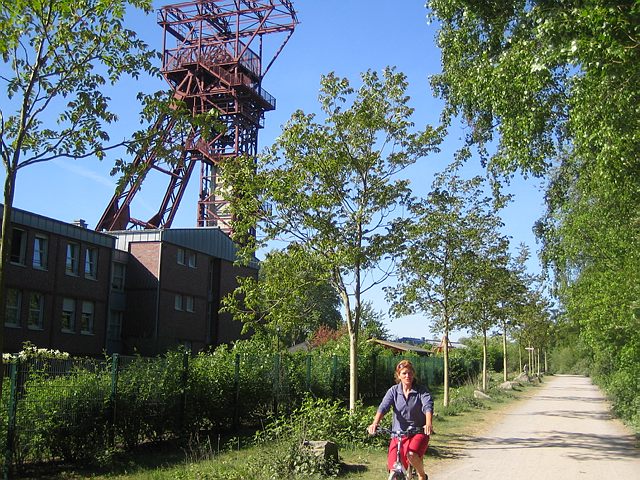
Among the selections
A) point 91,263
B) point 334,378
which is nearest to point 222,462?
point 334,378

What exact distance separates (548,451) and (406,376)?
7.09 metres

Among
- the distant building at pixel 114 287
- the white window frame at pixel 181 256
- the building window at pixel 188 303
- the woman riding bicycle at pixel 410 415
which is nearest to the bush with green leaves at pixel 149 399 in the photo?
the woman riding bicycle at pixel 410 415

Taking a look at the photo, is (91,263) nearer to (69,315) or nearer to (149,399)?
(69,315)

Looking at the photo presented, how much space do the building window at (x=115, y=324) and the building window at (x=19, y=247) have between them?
8.04 metres

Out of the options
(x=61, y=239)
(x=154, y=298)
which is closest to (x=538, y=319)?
(x=154, y=298)

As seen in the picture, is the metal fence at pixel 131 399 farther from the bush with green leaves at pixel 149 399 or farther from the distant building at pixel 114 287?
the distant building at pixel 114 287

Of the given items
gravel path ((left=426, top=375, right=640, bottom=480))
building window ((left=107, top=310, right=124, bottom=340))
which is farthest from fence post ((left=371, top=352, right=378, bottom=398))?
building window ((left=107, top=310, right=124, bottom=340))

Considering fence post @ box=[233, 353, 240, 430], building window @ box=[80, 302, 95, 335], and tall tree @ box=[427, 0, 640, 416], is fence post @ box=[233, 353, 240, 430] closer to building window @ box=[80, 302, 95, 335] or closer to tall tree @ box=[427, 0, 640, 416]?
tall tree @ box=[427, 0, 640, 416]

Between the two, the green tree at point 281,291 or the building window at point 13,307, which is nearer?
the green tree at point 281,291

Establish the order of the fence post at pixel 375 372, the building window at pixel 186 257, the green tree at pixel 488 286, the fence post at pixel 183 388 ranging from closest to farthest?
the fence post at pixel 183 388, the green tree at pixel 488 286, the fence post at pixel 375 372, the building window at pixel 186 257

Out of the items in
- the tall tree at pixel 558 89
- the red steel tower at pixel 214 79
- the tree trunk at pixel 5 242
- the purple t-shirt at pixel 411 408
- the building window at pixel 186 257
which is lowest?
the purple t-shirt at pixel 411 408

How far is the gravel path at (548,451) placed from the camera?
10523 millimetres

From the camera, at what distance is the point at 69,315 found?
3128 centimetres

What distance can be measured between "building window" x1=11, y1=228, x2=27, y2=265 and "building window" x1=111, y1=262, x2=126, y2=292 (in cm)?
743
